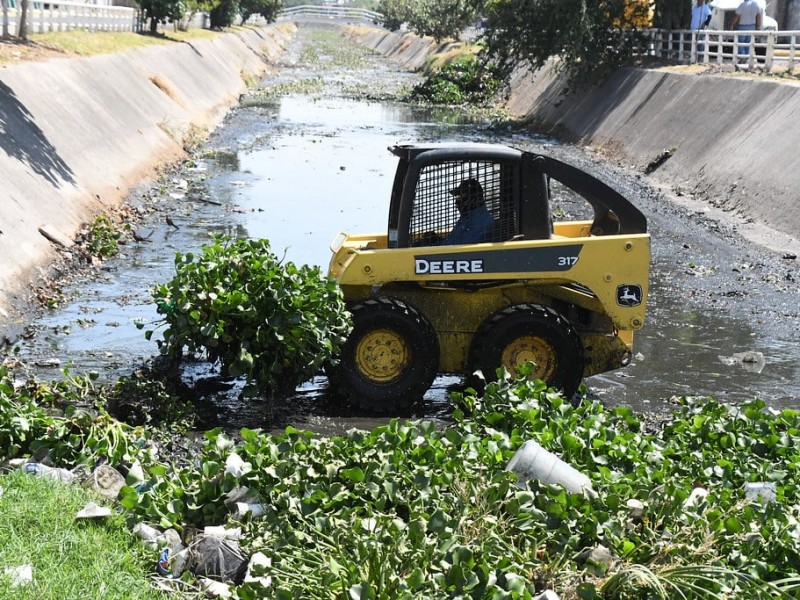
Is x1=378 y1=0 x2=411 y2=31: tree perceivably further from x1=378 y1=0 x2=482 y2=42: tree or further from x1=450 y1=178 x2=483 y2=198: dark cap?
x1=450 y1=178 x2=483 y2=198: dark cap

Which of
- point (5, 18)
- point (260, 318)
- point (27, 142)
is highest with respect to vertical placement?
point (5, 18)

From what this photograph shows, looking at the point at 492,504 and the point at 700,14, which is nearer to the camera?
the point at 492,504

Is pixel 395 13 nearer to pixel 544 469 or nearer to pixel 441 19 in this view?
pixel 441 19

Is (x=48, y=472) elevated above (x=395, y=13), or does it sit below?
below

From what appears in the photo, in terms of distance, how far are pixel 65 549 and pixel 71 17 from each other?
31.1 metres

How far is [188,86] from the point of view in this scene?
36.9m

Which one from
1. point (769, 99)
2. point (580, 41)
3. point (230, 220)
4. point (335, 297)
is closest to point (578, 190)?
point (335, 297)

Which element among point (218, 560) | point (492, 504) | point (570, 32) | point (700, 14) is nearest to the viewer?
point (218, 560)

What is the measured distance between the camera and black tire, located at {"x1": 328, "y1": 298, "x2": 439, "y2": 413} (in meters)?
10.1

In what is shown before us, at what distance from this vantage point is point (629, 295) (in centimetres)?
1032

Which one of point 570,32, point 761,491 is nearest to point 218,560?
point 761,491

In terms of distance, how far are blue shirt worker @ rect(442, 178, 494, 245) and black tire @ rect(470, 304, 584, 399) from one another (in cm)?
72

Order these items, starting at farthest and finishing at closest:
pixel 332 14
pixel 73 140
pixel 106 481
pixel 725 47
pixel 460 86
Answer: pixel 332 14
pixel 460 86
pixel 725 47
pixel 73 140
pixel 106 481

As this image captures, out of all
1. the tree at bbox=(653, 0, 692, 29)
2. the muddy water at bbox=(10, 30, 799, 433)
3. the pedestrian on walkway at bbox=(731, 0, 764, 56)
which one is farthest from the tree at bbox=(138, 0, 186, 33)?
the pedestrian on walkway at bbox=(731, 0, 764, 56)
